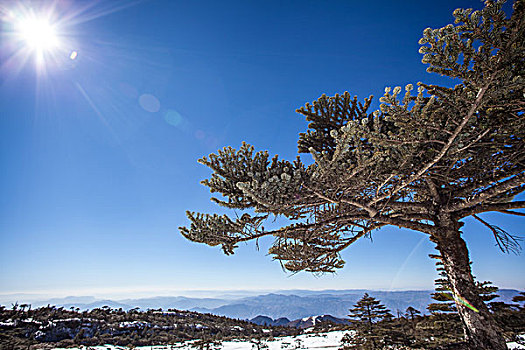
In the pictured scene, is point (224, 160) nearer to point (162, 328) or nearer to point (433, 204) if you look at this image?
point (433, 204)

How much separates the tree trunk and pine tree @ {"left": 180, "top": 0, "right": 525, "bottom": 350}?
0.07 ft

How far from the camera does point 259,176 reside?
5516mm

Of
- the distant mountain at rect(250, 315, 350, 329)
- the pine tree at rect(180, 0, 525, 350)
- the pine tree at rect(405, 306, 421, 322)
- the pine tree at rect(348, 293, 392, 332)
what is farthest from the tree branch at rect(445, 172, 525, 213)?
the distant mountain at rect(250, 315, 350, 329)

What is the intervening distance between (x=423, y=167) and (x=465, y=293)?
142 inches

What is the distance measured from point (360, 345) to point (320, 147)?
1080cm

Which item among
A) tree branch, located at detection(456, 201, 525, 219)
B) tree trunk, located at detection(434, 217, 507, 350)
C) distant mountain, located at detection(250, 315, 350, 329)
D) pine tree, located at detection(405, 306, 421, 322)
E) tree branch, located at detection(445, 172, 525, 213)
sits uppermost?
tree branch, located at detection(445, 172, 525, 213)

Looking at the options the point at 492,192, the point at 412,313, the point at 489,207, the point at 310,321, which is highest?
the point at 492,192

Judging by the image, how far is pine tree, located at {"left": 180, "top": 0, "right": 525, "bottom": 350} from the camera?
3367mm

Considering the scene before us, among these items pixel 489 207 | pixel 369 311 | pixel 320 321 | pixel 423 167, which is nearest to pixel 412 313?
pixel 369 311

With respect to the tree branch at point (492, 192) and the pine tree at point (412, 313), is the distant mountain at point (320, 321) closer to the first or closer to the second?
the pine tree at point (412, 313)

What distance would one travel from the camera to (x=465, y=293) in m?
5.88

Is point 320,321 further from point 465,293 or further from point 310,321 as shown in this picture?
point 465,293

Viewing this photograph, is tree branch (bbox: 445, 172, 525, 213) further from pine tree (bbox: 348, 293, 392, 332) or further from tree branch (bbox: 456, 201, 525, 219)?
pine tree (bbox: 348, 293, 392, 332)

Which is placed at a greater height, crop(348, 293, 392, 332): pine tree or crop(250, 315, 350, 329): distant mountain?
crop(348, 293, 392, 332): pine tree
